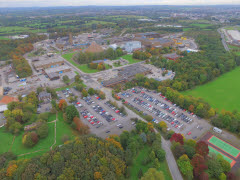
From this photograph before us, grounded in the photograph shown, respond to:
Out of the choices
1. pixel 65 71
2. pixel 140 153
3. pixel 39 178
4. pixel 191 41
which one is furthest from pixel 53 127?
pixel 191 41

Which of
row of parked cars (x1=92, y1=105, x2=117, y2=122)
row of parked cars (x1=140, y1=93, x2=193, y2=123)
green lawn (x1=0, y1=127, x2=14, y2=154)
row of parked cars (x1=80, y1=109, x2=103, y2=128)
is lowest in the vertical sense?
green lawn (x1=0, y1=127, x2=14, y2=154)

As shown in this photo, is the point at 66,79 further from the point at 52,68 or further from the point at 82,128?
the point at 82,128

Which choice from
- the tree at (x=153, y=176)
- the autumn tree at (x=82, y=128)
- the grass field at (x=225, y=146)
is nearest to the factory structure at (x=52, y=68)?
the autumn tree at (x=82, y=128)

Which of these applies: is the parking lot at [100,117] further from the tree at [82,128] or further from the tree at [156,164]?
the tree at [156,164]

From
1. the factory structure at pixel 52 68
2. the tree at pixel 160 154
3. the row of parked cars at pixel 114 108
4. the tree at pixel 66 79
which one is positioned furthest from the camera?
the factory structure at pixel 52 68

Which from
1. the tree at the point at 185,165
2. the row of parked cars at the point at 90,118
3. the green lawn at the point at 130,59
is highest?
the tree at the point at 185,165

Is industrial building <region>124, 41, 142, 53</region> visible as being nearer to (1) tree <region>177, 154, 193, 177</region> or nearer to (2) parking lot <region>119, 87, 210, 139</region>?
(2) parking lot <region>119, 87, 210, 139</region>

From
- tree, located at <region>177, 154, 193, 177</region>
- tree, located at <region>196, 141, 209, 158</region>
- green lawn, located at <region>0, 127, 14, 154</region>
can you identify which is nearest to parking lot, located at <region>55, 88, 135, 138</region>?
tree, located at <region>177, 154, 193, 177</region>
